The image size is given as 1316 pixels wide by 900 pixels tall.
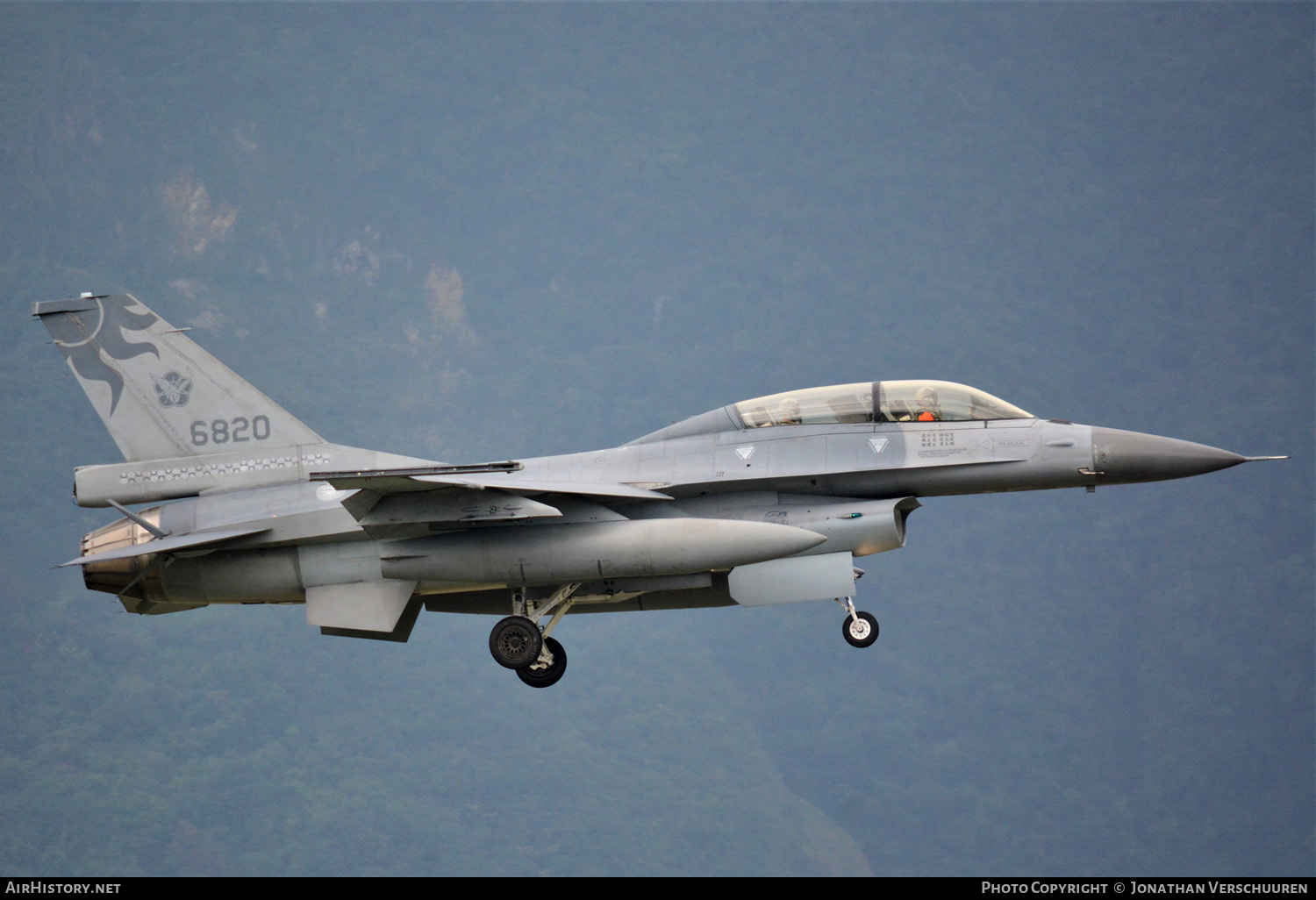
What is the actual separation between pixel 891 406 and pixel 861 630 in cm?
281

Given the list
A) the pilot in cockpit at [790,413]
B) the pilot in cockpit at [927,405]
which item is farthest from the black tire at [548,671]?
the pilot in cockpit at [927,405]

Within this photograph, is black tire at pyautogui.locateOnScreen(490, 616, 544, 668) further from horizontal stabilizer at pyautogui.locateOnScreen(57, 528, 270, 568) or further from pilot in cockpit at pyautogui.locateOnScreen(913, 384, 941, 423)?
pilot in cockpit at pyautogui.locateOnScreen(913, 384, 941, 423)

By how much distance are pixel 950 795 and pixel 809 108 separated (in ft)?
320

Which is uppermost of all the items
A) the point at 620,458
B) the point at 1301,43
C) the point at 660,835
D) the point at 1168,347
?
the point at 1301,43

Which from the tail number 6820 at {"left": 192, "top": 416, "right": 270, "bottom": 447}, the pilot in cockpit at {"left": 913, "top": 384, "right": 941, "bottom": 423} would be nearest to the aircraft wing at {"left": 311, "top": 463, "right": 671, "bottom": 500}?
the tail number 6820 at {"left": 192, "top": 416, "right": 270, "bottom": 447}

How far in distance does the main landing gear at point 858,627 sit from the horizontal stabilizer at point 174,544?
290 inches

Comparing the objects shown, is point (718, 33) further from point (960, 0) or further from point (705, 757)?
point (705, 757)

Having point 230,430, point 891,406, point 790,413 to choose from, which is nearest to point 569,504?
point 790,413

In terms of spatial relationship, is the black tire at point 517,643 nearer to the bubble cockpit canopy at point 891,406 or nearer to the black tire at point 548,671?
the black tire at point 548,671

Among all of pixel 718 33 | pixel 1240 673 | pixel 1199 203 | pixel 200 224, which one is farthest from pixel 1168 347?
pixel 200 224

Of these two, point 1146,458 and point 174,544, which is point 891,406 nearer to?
point 1146,458

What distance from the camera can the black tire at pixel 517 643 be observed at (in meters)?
18.8

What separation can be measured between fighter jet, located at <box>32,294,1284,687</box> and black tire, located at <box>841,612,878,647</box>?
27mm

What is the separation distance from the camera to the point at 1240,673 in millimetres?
121625
